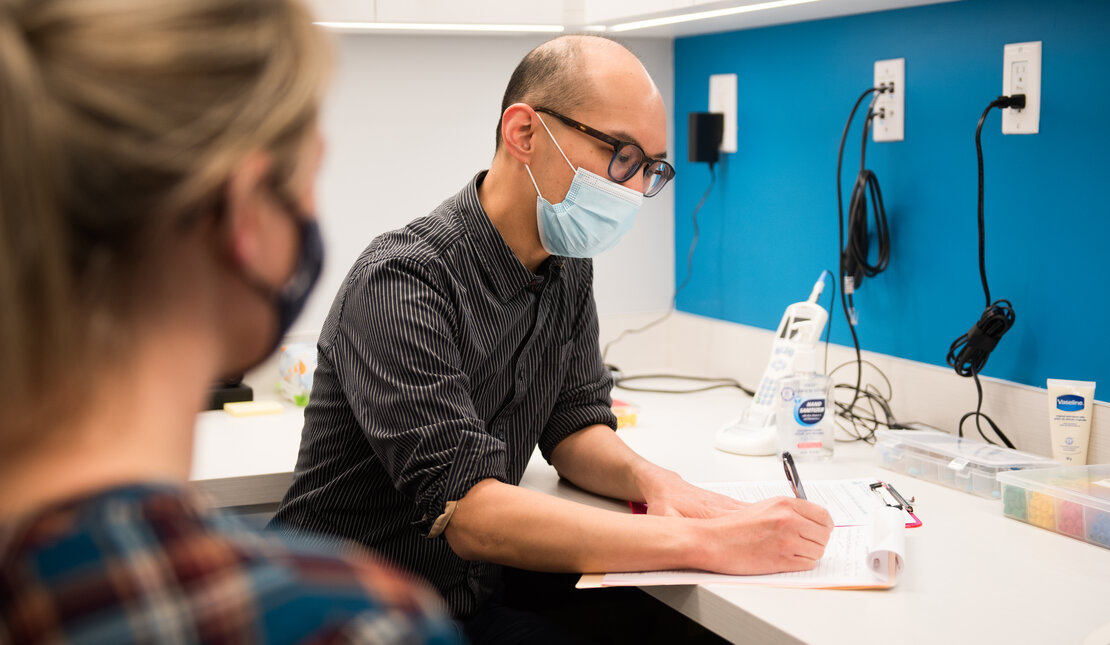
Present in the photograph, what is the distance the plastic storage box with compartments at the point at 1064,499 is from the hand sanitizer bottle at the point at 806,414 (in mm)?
313

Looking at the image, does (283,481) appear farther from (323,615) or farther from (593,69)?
(323,615)

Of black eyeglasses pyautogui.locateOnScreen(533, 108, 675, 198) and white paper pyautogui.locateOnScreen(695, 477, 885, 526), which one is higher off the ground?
black eyeglasses pyautogui.locateOnScreen(533, 108, 675, 198)

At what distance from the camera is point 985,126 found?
1.75 metres

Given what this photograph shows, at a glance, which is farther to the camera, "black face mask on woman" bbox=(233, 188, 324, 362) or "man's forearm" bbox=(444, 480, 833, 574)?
"man's forearm" bbox=(444, 480, 833, 574)

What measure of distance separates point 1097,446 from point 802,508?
2.06ft

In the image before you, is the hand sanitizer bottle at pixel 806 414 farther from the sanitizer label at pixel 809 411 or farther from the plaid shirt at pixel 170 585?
the plaid shirt at pixel 170 585

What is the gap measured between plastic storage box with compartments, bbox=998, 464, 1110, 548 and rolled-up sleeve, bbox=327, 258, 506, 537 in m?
0.72

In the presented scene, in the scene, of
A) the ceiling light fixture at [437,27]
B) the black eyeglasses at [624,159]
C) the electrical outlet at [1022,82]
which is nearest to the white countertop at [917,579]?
the black eyeglasses at [624,159]

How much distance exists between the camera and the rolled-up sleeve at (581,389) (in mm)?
1696

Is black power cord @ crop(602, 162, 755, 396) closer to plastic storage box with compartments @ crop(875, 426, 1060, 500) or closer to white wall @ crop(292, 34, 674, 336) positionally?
white wall @ crop(292, 34, 674, 336)

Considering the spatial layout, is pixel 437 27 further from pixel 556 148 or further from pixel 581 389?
pixel 581 389

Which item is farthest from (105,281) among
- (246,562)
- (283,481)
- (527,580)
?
(527,580)

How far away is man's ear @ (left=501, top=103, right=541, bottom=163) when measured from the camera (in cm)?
156

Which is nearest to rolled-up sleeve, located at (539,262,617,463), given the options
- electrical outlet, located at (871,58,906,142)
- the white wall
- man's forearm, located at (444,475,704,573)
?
man's forearm, located at (444,475,704,573)
